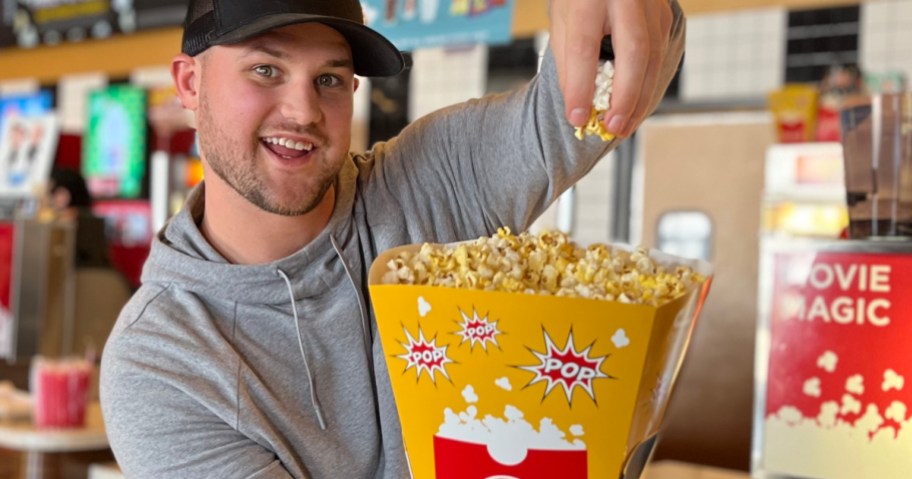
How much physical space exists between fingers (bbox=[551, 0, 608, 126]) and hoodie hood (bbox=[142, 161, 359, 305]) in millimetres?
449

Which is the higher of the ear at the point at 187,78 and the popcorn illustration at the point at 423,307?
the ear at the point at 187,78

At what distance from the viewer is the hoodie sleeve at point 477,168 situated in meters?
1.17

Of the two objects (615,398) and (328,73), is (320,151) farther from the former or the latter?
(615,398)

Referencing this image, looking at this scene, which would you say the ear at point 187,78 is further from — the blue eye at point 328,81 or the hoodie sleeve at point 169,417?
the hoodie sleeve at point 169,417

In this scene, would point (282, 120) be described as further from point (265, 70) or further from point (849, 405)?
point (849, 405)

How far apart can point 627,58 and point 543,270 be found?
0.19 metres

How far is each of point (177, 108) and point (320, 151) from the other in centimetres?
522

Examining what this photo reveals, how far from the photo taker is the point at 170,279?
1263mm

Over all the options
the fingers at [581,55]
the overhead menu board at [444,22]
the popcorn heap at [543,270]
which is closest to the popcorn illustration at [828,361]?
the popcorn heap at [543,270]

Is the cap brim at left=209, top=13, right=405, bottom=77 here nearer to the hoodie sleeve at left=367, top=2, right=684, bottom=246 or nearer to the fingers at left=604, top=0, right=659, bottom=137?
the hoodie sleeve at left=367, top=2, right=684, bottom=246

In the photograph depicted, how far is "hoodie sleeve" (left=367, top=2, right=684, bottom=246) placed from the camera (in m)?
1.17

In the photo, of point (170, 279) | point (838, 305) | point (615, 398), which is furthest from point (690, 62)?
point (615, 398)

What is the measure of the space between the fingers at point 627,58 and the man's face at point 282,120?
422 millimetres

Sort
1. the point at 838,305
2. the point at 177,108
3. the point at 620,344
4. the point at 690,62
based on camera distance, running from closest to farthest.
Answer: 1. the point at 620,344
2. the point at 838,305
3. the point at 690,62
4. the point at 177,108
